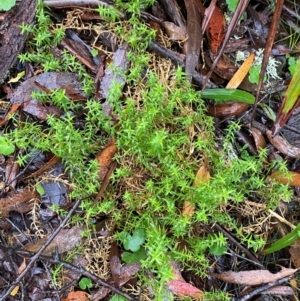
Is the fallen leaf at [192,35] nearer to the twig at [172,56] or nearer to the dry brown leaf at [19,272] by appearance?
the twig at [172,56]

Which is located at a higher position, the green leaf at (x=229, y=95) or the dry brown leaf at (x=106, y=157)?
the green leaf at (x=229, y=95)

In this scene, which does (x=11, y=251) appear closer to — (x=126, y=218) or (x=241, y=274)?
(x=126, y=218)

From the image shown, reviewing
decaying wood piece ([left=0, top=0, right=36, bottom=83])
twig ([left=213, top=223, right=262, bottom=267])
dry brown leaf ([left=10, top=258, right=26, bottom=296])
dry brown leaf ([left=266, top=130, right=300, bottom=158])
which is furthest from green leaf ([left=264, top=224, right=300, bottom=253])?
decaying wood piece ([left=0, top=0, right=36, bottom=83])

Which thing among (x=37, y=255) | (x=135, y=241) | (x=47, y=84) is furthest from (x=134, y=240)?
(x=47, y=84)

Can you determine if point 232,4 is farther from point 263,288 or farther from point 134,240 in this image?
point 263,288

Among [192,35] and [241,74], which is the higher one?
[192,35]

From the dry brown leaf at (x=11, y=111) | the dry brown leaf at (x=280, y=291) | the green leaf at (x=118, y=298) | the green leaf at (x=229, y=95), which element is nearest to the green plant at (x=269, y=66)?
the green leaf at (x=229, y=95)
